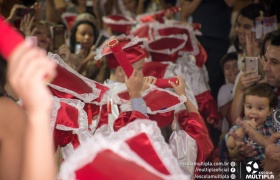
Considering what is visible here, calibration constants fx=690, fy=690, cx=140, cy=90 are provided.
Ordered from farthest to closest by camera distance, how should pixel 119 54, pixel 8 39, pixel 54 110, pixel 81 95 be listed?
pixel 81 95 < pixel 119 54 < pixel 54 110 < pixel 8 39

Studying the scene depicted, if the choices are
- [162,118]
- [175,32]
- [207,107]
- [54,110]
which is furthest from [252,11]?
[54,110]

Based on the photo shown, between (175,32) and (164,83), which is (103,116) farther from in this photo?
(175,32)

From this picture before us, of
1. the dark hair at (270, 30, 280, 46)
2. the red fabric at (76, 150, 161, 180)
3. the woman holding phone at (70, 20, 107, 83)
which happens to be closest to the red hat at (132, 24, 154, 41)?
the woman holding phone at (70, 20, 107, 83)

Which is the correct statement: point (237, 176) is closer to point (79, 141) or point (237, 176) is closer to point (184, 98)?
point (184, 98)

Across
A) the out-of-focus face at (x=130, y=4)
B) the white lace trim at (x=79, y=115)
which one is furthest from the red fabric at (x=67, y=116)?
the out-of-focus face at (x=130, y=4)

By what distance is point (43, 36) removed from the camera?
4082 mm

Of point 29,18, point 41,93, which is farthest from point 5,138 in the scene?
point 29,18

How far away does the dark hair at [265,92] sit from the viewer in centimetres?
310

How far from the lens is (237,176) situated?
127 inches

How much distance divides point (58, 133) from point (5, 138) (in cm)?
85

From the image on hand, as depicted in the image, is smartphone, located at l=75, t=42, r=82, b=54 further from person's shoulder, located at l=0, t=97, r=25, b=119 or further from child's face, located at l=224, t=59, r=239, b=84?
person's shoulder, located at l=0, t=97, r=25, b=119

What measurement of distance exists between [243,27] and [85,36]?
45.3 inches

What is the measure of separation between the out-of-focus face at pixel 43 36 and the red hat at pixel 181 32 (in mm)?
659

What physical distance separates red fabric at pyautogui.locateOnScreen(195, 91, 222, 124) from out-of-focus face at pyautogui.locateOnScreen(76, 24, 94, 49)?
3.32 feet
